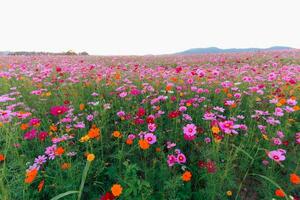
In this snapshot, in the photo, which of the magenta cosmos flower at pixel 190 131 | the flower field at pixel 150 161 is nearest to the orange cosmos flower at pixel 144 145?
the flower field at pixel 150 161

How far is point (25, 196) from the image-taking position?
1.86m

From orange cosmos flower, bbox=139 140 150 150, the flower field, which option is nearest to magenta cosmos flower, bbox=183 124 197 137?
the flower field

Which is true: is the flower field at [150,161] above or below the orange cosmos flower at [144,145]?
below

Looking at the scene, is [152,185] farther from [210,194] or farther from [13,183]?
[13,183]

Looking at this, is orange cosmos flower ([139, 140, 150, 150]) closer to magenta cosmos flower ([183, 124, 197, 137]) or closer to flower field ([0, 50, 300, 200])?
flower field ([0, 50, 300, 200])

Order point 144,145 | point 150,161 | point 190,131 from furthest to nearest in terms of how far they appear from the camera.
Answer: point 150,161, point 190,131, point 144,145

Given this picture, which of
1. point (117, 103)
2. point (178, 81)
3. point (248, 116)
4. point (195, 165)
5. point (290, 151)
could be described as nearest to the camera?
point (195, 165)

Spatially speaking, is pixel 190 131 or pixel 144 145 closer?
pixel 144 145

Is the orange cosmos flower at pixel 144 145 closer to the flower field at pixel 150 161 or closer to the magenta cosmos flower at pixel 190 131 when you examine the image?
the flower field at pixel 150 161

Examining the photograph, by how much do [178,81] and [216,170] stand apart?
92.4 inches

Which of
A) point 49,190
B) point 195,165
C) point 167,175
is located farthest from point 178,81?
point 49,190

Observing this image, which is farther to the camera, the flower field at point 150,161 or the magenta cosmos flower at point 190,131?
the magenta cosmos flower at point 190,131

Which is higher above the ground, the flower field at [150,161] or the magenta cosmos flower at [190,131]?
the magenta cosmos flower at [190,131]

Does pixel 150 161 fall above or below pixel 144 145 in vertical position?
below
